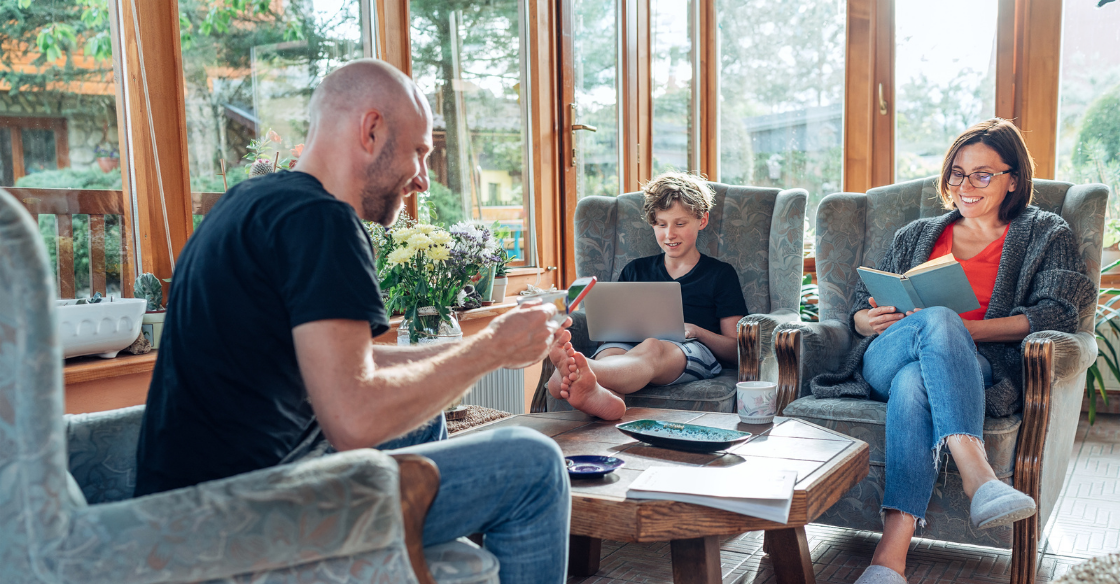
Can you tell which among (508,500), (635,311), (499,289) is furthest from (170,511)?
(499,289)

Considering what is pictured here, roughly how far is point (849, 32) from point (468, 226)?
2.99m

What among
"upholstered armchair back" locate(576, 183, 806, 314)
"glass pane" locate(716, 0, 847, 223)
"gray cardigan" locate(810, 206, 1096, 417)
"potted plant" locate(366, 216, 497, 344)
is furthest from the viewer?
"glass pane" locate(716, 0, 847, 223)

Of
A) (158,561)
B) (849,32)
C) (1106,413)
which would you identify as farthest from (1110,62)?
(158,561)

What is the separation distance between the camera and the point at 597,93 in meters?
4.19

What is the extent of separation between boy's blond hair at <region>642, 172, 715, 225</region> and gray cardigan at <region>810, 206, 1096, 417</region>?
70 centimetres

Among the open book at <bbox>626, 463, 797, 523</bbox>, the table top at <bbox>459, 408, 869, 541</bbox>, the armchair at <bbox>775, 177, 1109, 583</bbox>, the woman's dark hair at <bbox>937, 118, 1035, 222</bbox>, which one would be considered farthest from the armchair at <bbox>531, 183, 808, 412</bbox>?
the open book at <bbox>626, 463, 797, 523</bbox>

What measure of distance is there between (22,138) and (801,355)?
2130mm

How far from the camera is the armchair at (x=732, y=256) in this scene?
2361 millimetres

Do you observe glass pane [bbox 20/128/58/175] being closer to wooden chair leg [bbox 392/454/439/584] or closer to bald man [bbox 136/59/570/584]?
bald man [bbox 136/59/570/584]

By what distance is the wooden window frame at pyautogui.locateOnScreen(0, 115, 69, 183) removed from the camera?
1.97 m

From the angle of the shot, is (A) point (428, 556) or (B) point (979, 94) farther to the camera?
(B) point (979, 94)

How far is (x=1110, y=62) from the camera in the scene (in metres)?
3.69

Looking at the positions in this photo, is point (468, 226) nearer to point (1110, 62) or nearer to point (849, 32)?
point (849, 32)

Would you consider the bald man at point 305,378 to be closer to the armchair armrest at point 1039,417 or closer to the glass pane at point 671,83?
the armchair armrest at point 1039,417
